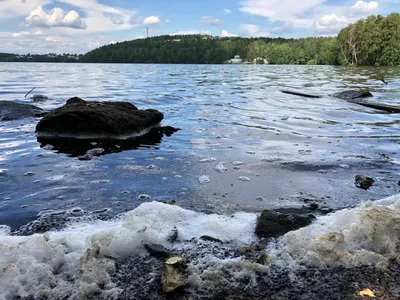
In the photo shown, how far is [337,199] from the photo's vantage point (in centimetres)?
525

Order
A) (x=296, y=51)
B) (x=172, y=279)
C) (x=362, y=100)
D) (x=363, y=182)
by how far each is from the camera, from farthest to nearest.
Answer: (x=296, y=51) → (x=362, y=100) → (x=363, y=182) → (x=172, y=279)

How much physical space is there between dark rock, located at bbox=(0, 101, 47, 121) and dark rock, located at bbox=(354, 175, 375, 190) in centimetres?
1080

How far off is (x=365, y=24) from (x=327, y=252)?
316 ft

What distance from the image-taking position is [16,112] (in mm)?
12516

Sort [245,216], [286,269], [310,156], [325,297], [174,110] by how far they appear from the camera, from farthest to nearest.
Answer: [174,110]
[310,156]
[245,216]
[286,269]
[325,297]

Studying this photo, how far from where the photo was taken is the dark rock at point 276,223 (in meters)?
4.09

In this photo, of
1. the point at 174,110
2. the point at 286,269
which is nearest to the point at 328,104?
the point at 174,110

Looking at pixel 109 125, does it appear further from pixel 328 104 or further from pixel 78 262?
pixel 328 104

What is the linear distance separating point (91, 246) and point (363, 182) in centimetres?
438

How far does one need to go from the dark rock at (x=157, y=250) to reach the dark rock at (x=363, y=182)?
3.60m

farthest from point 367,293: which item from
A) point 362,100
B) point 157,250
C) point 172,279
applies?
point 362,100

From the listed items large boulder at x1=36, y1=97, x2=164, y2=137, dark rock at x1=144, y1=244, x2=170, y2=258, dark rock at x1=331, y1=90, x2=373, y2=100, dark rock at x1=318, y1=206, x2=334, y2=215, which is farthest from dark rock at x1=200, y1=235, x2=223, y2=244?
dark rock at x1=331, y1=90, x2=373, y2=100

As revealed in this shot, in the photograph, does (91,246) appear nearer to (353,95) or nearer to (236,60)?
(353,95)

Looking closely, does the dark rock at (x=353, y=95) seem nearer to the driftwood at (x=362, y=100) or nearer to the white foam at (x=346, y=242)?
the driftwood at (x=362, y=100)
